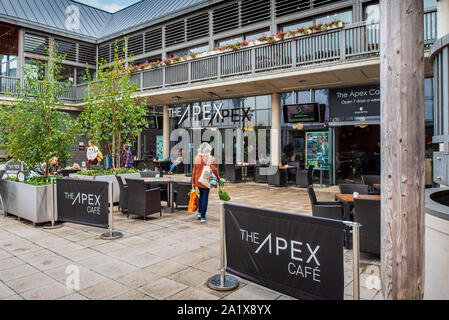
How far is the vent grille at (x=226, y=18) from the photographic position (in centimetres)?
1495

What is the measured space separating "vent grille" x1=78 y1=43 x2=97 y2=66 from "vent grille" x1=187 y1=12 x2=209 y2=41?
8054 mm

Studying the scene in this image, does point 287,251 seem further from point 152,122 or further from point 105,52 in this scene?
point 105,52

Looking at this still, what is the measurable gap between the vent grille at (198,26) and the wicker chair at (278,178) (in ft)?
26.2

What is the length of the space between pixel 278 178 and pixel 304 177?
1034 mm

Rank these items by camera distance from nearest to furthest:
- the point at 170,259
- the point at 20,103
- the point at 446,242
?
1. the point at 446,242
2. the point at 170,259
3. the point at 20,103

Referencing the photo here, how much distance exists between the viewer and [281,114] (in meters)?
14.3

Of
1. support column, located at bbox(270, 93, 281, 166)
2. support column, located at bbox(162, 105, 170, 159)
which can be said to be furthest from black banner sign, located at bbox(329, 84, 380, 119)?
support column, located at bbox(162, 105, 170, 159)

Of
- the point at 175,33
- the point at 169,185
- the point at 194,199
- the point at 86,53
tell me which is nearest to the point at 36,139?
the point at 169,185

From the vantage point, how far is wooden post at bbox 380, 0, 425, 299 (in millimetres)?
2207

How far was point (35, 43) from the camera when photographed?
19.1 m

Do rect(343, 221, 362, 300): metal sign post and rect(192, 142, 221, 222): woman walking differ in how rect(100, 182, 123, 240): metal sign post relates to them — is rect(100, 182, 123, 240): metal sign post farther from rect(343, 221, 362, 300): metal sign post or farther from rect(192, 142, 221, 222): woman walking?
rect(343, 221, 362, 300): metal sign post
